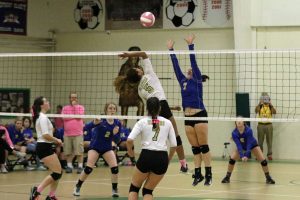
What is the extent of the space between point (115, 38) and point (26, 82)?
3.88 metres

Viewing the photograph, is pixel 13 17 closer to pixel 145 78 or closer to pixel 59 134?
pixel 59 134

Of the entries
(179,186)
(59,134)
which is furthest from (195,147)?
(59,134)

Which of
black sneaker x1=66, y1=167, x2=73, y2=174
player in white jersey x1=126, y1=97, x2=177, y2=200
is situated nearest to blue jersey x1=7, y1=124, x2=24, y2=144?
black sneaker x1=66, y1=167, x2=73, y2=174

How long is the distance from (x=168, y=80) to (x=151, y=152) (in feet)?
50.9

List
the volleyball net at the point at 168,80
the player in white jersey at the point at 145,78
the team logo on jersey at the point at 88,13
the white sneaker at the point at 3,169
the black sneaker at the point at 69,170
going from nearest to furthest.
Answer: the player in white jersey at the point at 145,78 < the white sneaker at the point at 3,169 < the black sneaker at the point at 69,170 < the volleyball net at the point at 168,80 < the team logo on jersey at the point at 88,13

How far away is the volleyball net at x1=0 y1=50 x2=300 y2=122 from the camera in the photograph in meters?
23.2

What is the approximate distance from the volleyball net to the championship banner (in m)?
1.27

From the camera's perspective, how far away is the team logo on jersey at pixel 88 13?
2733 cm

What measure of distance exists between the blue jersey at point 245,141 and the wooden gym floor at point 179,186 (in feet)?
2.68

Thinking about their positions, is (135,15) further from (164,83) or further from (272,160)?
(272,160)

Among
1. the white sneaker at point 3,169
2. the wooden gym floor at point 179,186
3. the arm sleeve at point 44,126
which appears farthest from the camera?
the white sneaker at point 3,169

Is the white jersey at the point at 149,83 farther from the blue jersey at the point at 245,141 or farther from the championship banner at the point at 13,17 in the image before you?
the championship banner at the point at 13,17

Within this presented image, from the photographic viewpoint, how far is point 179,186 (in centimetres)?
1579

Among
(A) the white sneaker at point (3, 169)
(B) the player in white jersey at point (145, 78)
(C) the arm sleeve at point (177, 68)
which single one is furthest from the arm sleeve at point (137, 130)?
(A) the white sneaker at point (3, 169)
